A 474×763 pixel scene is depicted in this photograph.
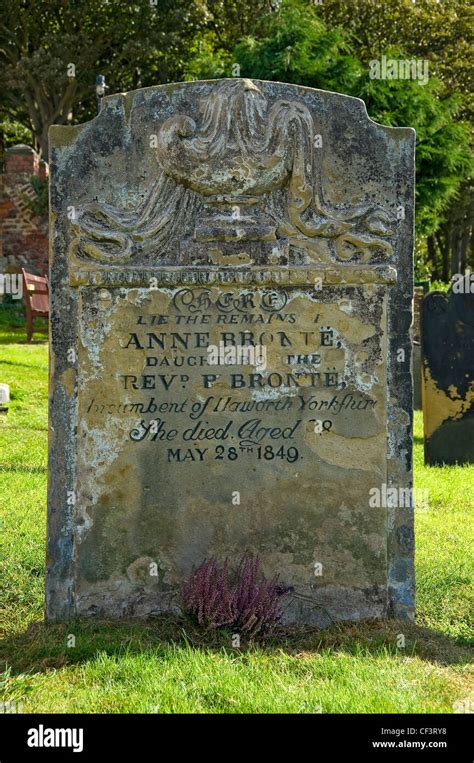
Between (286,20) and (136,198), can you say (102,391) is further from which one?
(286,20)

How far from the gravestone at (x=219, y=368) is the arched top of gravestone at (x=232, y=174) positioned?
0.04ft

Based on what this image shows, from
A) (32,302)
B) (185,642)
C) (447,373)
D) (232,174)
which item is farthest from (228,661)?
(32,302)

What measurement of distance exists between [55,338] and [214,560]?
1.46 m

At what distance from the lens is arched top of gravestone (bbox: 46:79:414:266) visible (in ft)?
16.3

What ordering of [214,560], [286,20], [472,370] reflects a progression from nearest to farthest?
1. [214,560]
2. [472,370]
3. [286,20]

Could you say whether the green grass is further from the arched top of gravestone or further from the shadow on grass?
the arched top of gravestone

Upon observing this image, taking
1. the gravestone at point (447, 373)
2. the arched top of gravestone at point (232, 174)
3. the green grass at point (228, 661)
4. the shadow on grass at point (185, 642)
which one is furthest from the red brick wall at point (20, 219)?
the shadow on grass at point (185, 642)

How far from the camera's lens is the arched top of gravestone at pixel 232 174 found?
496 centimetres

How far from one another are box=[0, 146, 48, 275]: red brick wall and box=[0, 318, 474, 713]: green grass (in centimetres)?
1673

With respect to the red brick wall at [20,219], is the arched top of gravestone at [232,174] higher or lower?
lower

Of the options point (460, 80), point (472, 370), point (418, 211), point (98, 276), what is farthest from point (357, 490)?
point (460, 80)

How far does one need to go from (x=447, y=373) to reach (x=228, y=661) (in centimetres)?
522

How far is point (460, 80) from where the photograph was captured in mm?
24688

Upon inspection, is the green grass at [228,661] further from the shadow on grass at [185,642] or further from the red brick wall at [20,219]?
the red brick wall at [20,219]
